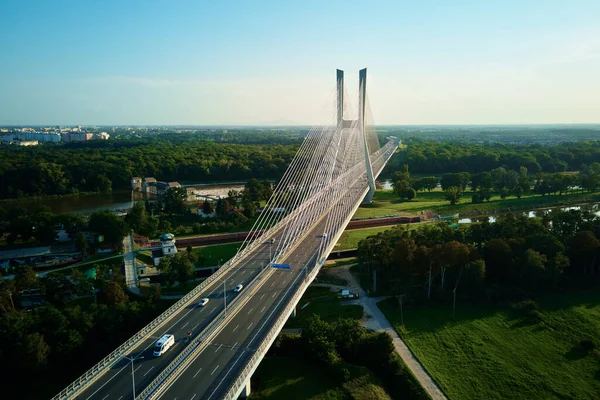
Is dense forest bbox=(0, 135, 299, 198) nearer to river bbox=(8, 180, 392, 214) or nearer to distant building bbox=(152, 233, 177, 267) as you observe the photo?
river bbox=(8, 180, 392, 214)

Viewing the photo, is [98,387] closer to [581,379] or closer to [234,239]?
[581,379]

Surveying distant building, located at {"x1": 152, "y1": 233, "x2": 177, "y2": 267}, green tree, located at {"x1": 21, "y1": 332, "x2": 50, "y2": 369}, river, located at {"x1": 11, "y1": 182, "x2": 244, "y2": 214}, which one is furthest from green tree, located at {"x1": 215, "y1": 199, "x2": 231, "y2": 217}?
green tree, located at {"x1": 21, "y1": 332, "x2": 50, "y2": 369}

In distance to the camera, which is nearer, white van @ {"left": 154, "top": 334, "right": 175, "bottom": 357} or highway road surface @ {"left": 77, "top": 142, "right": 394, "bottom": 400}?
highway road surface @ {"left": 77, "top": 142, "right": 394, "bottom": 400}

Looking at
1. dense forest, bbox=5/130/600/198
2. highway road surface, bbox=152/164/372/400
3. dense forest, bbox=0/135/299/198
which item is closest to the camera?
highway road surface, bbox=152/164/372/400

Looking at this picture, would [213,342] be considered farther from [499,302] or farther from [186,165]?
[186,165]

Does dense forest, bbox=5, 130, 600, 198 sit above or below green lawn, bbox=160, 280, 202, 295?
above

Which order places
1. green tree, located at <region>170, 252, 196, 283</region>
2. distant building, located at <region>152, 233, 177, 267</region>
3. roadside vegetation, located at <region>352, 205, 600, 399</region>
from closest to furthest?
roadside vegetation, located at <region>352, 205, 600, 399</region> → green tree, located at <region>170, 252, 196, 283</region> → distant building, located at <region>152, 233, 177, 267</region>

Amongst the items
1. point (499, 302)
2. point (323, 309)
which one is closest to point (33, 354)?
point (323, 309)
